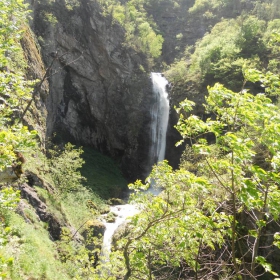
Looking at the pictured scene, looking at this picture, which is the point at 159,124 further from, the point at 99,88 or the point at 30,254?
the point at 30,254

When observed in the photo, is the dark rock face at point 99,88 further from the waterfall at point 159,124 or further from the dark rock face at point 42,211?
A: the dark rock face at point 42,211

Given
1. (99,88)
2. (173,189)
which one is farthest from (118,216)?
(99,88)

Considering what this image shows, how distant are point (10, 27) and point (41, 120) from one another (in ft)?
39.8

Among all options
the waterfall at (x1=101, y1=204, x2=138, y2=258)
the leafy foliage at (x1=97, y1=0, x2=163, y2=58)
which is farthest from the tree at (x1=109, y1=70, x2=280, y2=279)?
the leafy foliage at (x1=97, y1=0, x2=163, y2=58)

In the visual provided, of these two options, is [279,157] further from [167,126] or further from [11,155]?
[167,126]

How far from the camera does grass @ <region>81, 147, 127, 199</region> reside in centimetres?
2709

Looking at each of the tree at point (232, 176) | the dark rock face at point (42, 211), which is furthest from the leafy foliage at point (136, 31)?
the tree at point (232, 176)

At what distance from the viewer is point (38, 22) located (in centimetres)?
2747

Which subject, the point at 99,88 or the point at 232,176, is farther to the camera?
the point at 99,88

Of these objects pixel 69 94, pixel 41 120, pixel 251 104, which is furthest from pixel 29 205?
pixel 69 94

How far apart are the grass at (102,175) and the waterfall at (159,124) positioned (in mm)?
5504

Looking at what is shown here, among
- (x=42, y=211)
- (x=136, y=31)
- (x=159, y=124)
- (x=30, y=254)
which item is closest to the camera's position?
(x=30, y=254)

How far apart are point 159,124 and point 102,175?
10.5 metres

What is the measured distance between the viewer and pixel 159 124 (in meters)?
35.3
